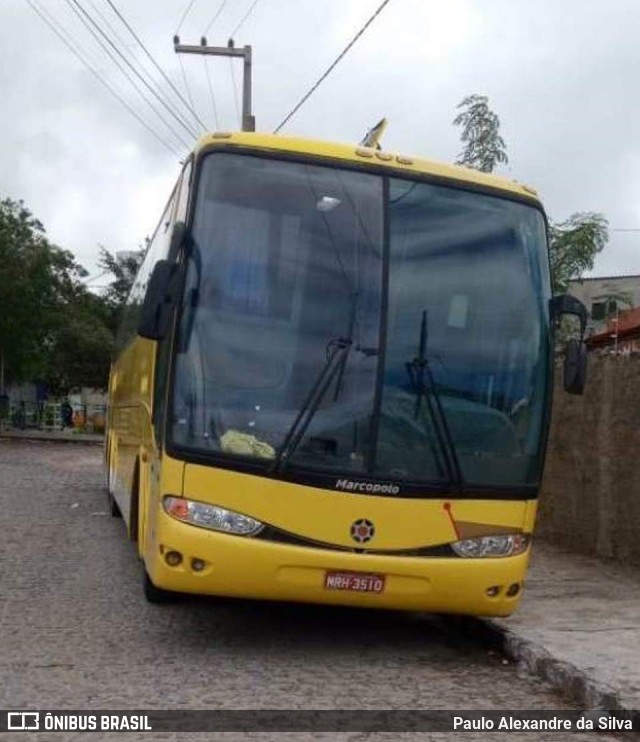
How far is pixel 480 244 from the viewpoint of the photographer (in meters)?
7.11

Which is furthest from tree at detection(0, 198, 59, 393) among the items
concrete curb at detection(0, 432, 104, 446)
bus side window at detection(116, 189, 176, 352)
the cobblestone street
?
the cobblestone street

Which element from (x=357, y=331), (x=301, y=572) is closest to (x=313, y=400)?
(x=357, y=331)

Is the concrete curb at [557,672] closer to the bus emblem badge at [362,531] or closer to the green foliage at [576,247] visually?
the bus emblem badge at [362,531]

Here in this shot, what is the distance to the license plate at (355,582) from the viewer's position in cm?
649

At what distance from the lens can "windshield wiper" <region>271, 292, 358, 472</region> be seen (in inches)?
255

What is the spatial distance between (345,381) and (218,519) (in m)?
1.16

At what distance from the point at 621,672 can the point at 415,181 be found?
3375mm

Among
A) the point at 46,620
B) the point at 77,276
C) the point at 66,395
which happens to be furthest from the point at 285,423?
the point at 66,395

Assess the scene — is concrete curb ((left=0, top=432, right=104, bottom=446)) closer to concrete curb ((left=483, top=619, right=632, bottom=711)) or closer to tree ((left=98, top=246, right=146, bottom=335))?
tree ((left=98, top=246, right=146, bottom=335))

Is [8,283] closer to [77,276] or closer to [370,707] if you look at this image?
[77,276]

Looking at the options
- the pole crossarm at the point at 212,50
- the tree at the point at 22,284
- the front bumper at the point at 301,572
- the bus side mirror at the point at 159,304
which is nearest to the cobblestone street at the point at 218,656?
the front bumper at the point at 301,572

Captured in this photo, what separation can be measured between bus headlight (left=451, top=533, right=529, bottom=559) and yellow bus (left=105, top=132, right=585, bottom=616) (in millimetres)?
12

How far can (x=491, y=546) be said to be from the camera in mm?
6793

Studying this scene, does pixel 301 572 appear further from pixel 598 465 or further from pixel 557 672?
pixel 598 465
